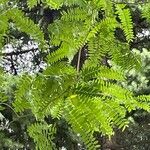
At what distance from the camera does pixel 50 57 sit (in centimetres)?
165

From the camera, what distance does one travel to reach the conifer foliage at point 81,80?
4.29 ft

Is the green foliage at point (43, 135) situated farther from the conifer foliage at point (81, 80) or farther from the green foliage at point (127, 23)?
the green foliage at point (127, 23)

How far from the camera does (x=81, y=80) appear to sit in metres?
1.34

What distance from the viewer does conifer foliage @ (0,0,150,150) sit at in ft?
4.29

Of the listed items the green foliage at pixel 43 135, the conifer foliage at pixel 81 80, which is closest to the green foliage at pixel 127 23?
the conifer foliage at pixel 81 80

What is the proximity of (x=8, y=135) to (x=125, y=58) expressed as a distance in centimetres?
498

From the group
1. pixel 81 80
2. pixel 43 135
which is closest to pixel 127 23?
pixel 81 80

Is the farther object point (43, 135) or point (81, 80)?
point (43, 135)

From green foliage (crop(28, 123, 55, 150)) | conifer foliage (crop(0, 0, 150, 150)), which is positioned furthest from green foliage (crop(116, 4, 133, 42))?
green foliage (crop(28, 123, 55, 150))

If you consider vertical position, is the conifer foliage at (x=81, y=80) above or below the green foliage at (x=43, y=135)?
above

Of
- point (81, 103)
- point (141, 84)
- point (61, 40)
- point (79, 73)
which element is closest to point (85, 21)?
point (61, 40)

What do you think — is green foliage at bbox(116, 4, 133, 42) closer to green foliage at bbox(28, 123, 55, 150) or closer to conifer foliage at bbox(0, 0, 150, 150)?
conifer foliage at bbox(0, 0, 150, 150)

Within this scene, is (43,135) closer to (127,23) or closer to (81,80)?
(81,80)

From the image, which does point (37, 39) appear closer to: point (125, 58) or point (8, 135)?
point (125, 58)
